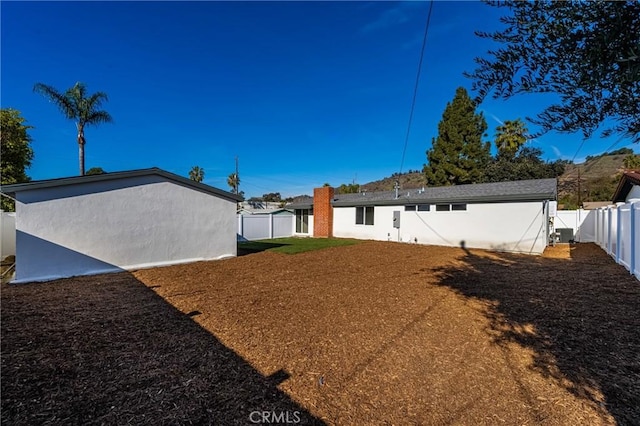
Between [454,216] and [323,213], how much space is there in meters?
8.75

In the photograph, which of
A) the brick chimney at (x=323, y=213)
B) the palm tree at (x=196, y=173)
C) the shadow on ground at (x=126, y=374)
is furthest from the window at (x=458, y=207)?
the palm tree at (x=196, y=173)

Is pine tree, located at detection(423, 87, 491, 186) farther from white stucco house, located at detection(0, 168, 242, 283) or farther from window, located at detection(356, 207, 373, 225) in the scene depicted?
white stucco house, located at detection(0, 168, 242, 283)

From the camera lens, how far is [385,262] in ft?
35.1

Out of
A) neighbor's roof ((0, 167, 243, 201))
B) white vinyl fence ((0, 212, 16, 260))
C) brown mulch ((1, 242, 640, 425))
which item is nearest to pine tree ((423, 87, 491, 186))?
brown mulch ((1, 242, 640, 425))

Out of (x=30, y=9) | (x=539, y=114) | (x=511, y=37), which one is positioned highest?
(x=30, y=9)

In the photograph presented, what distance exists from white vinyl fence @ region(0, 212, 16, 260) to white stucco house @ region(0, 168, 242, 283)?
4563mm

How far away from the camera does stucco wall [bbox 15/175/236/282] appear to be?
796 cm

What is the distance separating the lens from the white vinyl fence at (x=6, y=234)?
36.2ft

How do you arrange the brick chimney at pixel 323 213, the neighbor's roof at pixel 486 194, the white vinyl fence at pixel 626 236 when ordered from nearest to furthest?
the white vinyl fence at pixel 626 236
the neighbor's roof at pixel 486 194
the brick chimney at pixel 323 213

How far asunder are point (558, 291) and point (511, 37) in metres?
6.94

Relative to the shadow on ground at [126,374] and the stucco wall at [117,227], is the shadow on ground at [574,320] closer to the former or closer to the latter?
the shadow on ground at [126,374]

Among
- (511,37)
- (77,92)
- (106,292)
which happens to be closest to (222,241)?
(106,292)

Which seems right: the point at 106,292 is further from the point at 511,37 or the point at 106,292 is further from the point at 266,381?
the point at 511,37

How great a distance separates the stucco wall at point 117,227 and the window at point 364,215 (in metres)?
9.74
